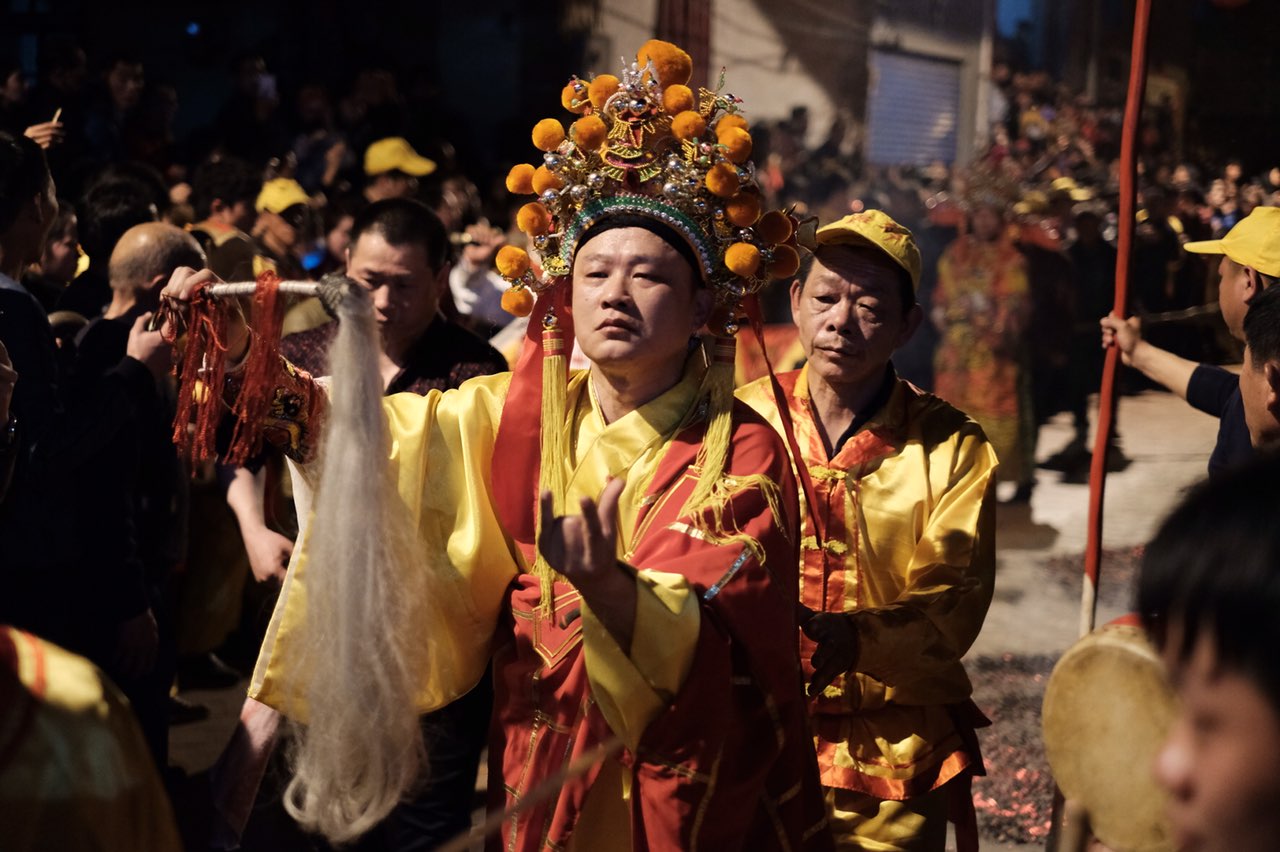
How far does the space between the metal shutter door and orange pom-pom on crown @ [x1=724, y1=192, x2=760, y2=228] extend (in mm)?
4823

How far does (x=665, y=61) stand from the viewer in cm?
288

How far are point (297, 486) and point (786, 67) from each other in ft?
18.4

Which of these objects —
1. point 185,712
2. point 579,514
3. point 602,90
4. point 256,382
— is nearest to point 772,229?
point 602,90

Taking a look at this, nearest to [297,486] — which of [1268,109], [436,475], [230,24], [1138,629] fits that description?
[436,475]

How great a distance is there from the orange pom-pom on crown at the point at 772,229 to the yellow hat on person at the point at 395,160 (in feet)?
18.7

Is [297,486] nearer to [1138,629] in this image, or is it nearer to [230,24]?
A: [1138,629]

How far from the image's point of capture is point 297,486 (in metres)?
3.21

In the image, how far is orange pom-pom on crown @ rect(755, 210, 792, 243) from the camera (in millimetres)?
2902

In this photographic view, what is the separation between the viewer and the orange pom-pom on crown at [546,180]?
2.92 m

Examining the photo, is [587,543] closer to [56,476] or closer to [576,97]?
[576,97]

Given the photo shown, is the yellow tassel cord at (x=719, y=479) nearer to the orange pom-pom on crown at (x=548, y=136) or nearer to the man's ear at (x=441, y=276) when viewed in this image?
the orange pom-pom on crown at (x=548, y=136)

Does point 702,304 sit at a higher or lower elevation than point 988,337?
higher

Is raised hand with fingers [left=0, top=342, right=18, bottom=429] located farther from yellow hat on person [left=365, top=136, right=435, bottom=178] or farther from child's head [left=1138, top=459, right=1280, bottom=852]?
yellow hat on person [left=365, top=136, right=435, bottom=178]

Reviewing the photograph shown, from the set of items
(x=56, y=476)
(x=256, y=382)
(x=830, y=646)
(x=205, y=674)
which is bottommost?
(x=205, y=674)
